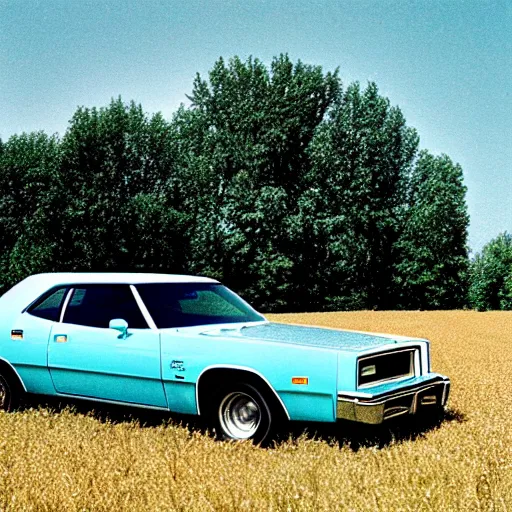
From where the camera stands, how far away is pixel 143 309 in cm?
693

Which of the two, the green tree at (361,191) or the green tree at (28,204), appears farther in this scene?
the green tree at (361,191)

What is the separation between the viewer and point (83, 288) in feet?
24.6

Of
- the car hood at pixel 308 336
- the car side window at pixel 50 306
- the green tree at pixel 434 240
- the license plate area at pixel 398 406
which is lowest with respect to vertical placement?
the license plate area at pixel 398 406

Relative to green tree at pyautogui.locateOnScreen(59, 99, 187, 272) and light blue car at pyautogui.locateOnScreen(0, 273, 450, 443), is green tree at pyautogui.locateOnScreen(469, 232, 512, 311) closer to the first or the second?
green tree at pyautogui.locateOnScreen(59, 99, 187, 272)

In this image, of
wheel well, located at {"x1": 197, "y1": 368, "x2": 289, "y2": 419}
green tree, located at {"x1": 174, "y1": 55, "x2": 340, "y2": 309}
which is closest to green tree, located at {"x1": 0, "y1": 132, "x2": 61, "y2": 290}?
green tree, located at {"x1": 174, "y1": 55, "x2": 340, "y2": 309}

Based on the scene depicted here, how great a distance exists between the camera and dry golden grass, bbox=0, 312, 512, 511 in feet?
14.7

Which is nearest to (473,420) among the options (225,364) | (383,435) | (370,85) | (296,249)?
(383,435)

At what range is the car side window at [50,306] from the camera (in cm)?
747

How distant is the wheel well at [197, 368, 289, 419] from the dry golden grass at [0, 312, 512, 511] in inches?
12.1

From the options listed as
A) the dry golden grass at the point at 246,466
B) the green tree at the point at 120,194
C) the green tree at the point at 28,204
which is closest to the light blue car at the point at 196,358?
the dry golden grass at the point at 246,466

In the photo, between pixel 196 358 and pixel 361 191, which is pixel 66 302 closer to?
pixel 196 358

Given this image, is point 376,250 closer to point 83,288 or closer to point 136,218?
point 136,218

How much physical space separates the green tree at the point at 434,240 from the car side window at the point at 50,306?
40.0m

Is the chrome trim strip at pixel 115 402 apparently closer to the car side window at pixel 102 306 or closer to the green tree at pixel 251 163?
the car side window at pixel 102 306
